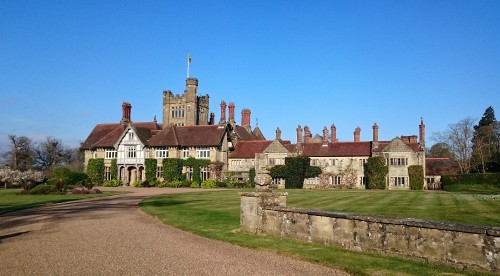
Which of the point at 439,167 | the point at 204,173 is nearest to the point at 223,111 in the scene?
the point at 204,173

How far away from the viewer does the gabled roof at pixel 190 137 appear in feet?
175

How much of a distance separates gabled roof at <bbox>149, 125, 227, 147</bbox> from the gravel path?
125 ft

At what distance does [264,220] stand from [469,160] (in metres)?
55.5

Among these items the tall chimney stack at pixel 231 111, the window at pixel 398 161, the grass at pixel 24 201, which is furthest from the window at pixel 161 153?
the window at pixel 398 161

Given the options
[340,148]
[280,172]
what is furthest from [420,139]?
[280,172]

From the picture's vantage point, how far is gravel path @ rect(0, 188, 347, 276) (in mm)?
8211

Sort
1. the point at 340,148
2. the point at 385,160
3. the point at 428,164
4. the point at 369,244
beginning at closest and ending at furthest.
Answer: the point at 369,244
the point at 385,160
the point at 340,148
the point at 428,164

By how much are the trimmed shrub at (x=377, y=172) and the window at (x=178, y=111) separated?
29.7 meters

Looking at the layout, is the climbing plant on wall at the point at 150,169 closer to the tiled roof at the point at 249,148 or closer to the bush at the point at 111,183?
the bush at the point at 111,183

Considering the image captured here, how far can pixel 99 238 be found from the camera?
1209 centimetres

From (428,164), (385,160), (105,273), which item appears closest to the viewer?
(105,273)

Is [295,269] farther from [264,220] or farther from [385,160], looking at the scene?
[385,160]

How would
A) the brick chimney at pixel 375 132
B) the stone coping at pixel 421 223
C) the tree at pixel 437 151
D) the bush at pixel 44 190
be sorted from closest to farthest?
the stone coping at pixel 421 223, the bush at pixel 44 190, the brick chimney at pixel 375 132, the tree at pixel 437 151

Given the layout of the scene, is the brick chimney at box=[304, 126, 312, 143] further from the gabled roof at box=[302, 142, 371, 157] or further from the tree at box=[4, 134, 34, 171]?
the tree at box=[4, 134, 34, 171]
